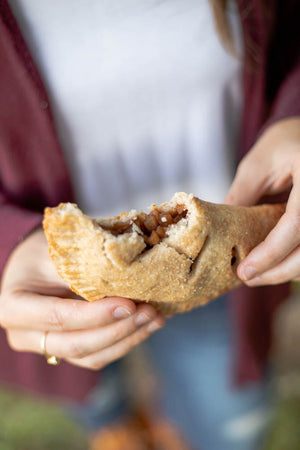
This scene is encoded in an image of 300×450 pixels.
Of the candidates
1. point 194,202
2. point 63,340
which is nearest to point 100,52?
point 194,202

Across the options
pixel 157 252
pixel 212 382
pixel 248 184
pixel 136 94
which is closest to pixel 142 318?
pixel 157 252

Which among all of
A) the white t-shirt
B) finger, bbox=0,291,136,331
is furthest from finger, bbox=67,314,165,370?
the white t-shirt

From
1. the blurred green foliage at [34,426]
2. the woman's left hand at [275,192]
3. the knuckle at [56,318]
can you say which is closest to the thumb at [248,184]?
the woman's left hand at [275,192]

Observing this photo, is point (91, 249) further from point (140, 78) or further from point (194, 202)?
point (140, 78)

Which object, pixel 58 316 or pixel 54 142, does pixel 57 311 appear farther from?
pixel 54 142

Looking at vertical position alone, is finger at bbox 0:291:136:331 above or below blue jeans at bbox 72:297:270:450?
above

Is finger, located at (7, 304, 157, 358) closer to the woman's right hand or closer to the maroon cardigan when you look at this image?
the woman's right hand
